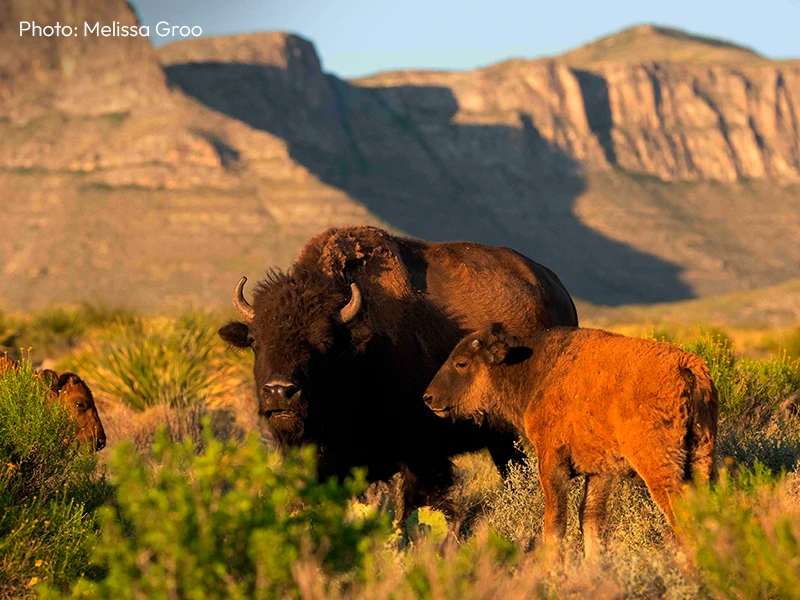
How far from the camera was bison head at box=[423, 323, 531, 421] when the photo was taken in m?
8.01

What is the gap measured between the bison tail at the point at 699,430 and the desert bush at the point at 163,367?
35.7 feet

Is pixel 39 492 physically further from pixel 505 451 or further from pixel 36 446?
pixel 505 451

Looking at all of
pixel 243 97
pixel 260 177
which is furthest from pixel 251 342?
pixel 243 97

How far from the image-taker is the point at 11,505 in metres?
7.17

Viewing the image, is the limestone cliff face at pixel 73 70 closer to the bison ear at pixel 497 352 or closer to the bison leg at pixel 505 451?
the bison leg at pixel 505 451

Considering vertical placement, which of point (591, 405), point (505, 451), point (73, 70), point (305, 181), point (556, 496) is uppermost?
point (591, 405)

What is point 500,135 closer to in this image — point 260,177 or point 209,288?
point 260,177

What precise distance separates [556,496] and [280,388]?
6.44 ft

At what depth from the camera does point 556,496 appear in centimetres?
700

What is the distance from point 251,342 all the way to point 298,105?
16440 centimetres

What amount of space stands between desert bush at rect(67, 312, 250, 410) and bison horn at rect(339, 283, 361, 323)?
865 cm

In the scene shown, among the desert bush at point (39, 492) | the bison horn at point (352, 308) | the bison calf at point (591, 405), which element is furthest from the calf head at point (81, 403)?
the bison calf at point (591, 405)

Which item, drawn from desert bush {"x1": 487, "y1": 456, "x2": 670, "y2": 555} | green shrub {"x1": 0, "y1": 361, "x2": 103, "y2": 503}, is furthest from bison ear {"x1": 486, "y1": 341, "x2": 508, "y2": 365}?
green shrub {"x1": 0, "y1": 361, "x2": 103, "y2": 503}

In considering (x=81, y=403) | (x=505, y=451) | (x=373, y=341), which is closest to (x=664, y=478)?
(x=373, y=341)
